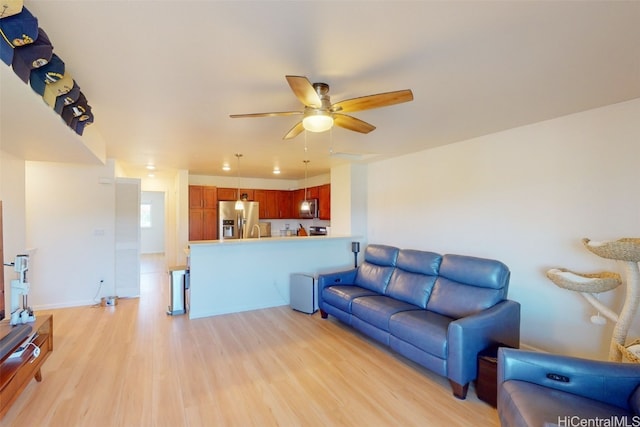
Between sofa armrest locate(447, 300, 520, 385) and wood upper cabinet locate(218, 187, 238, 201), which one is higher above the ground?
wood upper cabinet locate(218, 187, 238, 201)

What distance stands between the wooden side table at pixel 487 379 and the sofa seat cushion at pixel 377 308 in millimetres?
872

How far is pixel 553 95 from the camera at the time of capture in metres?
2.40

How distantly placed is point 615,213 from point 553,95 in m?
1.21

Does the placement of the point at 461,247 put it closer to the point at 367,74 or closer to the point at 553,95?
the point at 553,95

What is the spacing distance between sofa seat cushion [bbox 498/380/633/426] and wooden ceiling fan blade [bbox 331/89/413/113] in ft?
6.12

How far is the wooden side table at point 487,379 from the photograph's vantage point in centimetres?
219

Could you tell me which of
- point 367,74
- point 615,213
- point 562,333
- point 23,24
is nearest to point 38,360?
point 23,24

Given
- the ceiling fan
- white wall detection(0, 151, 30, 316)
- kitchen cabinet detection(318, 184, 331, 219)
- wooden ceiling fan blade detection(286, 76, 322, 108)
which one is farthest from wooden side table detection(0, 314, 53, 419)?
kitchen cabinet detection(318, 184, 331, 219)

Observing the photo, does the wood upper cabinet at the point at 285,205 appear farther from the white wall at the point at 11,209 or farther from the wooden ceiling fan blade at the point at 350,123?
the wooden ceiling fan blade at the point at 350,123

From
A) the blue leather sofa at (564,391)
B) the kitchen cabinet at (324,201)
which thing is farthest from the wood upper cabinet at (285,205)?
the blue leather sofa at (564,391)

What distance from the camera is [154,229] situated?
10688 millimetres

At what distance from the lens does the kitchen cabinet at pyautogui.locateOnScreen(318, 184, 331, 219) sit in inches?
249

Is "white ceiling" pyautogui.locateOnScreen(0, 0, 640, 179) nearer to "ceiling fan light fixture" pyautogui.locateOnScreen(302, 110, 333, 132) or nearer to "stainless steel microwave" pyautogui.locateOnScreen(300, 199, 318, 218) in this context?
"ceiling fan light fixture" pyautogui.locateOnScreen(302, 110, 333, 132)

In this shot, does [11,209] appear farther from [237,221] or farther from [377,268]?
[377,268]
